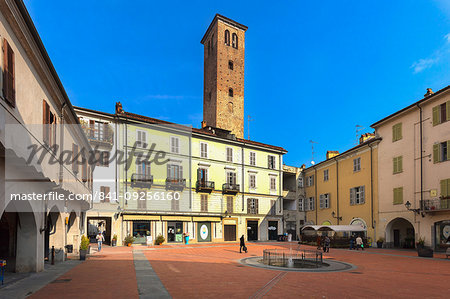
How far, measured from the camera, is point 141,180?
3388 centimetres

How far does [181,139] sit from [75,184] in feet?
65.8

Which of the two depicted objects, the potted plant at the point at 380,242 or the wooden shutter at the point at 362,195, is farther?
the wooden shutter at the point at 362,195

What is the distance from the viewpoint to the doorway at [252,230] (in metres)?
42.2

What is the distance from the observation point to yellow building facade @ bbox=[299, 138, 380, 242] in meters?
34.2

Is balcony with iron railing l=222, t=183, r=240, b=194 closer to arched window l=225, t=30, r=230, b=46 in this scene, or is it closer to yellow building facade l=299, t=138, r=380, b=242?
yellow building facade l=299, t=138, r=380, b=242

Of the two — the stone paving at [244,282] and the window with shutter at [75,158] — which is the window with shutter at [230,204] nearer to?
the stone paving at [244,282]

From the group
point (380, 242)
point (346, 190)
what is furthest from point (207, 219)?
point (380, 242)

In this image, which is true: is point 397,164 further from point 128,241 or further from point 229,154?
point 128,241

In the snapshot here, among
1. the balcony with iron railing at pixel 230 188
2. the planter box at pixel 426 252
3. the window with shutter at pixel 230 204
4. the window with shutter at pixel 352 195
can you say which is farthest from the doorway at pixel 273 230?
the planter box at pixel 426 252

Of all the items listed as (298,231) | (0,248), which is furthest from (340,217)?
(0,248)

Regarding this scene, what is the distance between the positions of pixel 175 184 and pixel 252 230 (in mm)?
12948

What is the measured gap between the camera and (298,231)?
4716cm

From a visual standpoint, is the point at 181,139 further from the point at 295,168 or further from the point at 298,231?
the point at 298,231

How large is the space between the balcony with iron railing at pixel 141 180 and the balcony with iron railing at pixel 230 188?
9429 millimetres
